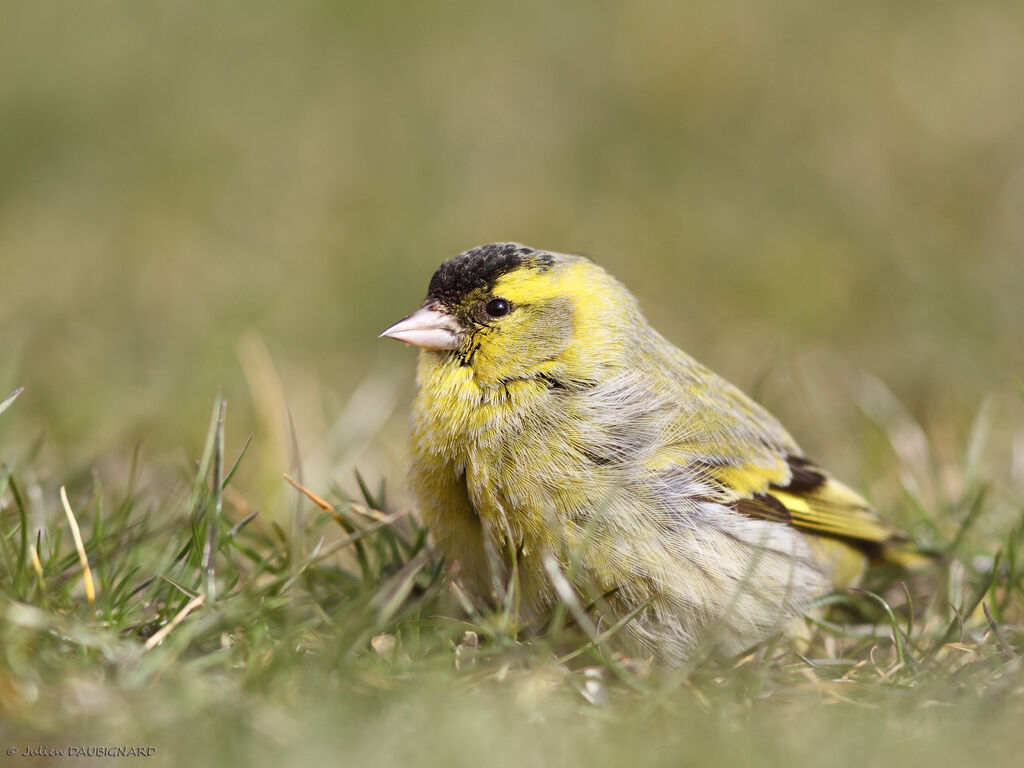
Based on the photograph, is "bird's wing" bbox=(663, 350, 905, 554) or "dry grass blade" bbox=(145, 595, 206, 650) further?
"bird's wing" bbox=(663, 350, 905, 554)

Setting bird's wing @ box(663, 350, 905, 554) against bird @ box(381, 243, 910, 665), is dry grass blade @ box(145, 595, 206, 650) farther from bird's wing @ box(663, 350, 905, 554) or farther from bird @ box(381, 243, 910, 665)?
bird's wing @ box(663, 350, 905, 554)

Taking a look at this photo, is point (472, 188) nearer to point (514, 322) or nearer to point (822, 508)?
point (514, 322)

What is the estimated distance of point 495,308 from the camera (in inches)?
164

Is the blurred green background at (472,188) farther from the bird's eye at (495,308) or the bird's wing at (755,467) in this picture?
the bird's eye at (495,308)

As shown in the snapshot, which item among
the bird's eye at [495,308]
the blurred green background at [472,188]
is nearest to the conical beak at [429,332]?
the bird's eye at [495,308]

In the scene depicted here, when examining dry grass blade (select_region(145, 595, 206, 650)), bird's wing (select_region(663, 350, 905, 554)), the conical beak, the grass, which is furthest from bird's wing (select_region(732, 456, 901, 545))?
dry grass blade (select_region(145, 595, 206, 650))

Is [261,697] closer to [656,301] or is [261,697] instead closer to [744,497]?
[744,497]

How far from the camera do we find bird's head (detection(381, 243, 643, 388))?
4.07 meters

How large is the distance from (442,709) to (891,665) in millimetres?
1717

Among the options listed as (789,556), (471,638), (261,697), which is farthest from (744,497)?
(261,697)

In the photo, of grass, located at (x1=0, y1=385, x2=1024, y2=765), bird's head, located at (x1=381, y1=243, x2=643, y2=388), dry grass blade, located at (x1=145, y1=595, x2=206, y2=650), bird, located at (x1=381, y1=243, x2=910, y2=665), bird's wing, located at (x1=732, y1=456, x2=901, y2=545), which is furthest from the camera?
bird's wing, located at (x1=732, y1=456, x2=901, y2=545)

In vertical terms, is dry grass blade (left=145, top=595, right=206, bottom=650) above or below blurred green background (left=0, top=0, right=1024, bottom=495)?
below

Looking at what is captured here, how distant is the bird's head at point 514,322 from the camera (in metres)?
4.07

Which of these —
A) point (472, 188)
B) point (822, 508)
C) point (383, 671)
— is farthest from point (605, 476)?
point (472, 188)
